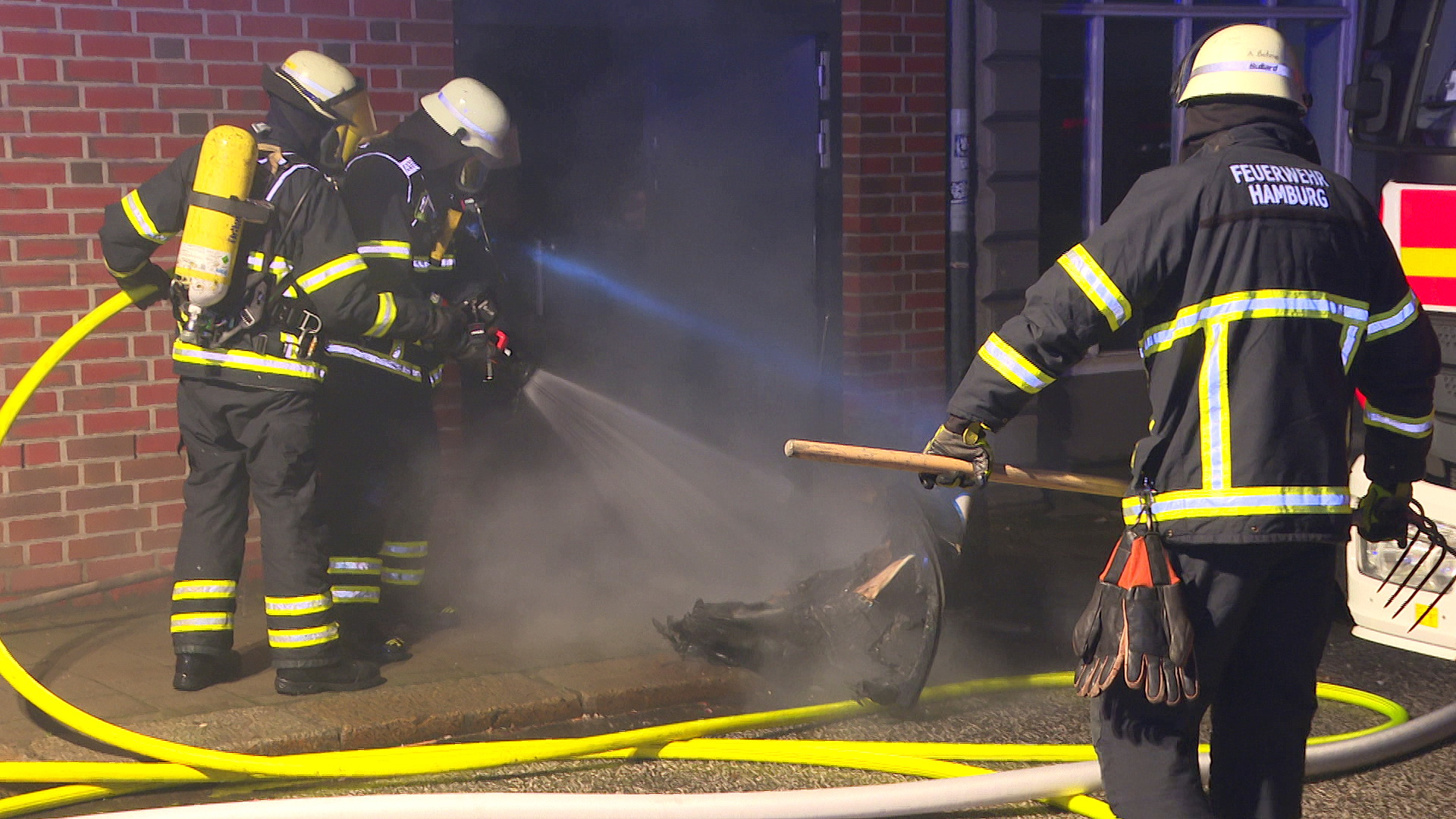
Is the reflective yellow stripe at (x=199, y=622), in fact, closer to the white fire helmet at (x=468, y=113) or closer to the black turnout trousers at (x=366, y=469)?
the black turnout trousers at (x=366, y=469)

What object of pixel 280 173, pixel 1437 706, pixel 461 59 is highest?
pixel 461 59

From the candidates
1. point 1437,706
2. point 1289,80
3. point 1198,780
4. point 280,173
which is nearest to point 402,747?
point 280,173

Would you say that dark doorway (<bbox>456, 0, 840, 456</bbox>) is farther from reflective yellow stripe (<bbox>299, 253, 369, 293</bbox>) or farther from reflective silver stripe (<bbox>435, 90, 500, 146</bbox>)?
reflective yellow stripe (<bbox>299, 253, 369, 293</bbox>)

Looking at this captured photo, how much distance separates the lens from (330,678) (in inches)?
200

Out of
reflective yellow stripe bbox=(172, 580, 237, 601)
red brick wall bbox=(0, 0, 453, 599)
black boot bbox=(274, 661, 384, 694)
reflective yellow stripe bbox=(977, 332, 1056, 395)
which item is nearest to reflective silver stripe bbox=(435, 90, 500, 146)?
red brick wall bbox=(0, 0, 453, 599)

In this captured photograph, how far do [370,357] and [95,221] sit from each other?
4.63ft

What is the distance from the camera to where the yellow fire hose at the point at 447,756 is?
13.5 ft

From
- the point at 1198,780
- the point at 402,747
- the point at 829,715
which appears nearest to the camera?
the point at 1198,780

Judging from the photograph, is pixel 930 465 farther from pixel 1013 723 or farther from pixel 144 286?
pixel 144 286

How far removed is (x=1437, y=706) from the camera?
519 centimetres

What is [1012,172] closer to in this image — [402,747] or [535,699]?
[535,699]

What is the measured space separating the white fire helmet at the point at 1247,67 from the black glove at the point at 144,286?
11.1 feet

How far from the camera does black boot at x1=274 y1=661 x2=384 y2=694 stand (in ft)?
16.5

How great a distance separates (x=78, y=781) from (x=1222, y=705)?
2.94 metres
